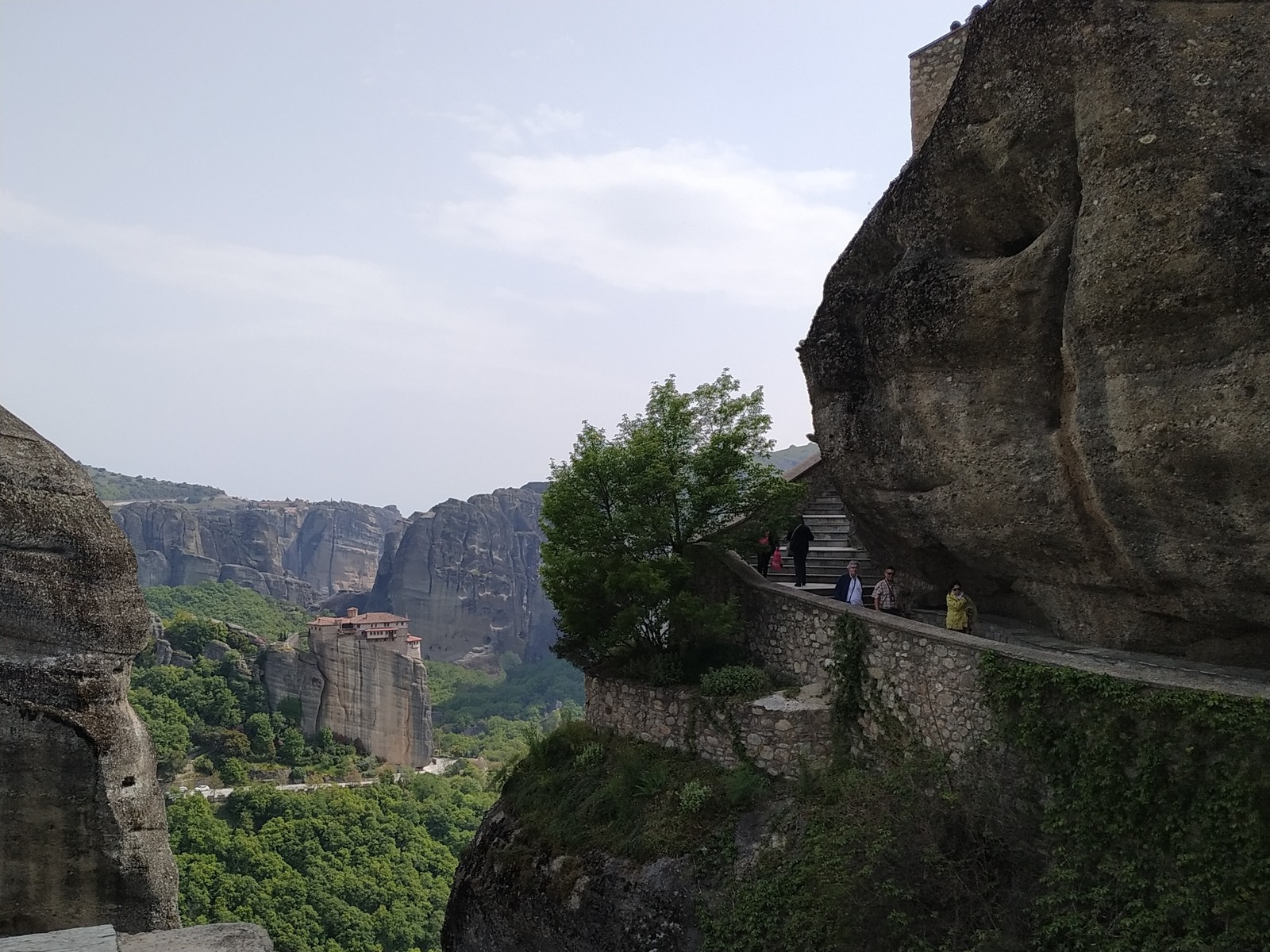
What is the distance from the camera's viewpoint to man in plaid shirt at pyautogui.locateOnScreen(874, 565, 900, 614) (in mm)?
14203

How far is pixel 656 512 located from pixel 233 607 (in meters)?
107

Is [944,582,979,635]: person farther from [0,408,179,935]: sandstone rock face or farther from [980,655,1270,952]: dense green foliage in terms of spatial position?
[0,408,179,935]: sandstone rock face

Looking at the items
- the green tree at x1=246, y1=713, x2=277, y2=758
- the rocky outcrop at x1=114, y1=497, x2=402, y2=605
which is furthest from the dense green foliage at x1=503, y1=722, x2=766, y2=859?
the rocky outcrop at x1=114, y1=497, x2=402, y2=605

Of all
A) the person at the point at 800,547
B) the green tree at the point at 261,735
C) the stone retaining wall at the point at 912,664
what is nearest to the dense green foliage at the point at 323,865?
the green tree at the point at 261,735

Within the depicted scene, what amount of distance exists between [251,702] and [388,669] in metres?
10.2

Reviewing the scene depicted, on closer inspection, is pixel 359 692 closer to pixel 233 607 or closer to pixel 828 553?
pixel 233 607

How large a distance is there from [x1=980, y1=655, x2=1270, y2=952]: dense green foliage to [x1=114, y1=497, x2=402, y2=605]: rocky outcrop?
13519 cm

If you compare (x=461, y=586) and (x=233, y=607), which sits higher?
(x=461, y=586)

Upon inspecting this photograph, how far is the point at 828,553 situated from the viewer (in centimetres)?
1798

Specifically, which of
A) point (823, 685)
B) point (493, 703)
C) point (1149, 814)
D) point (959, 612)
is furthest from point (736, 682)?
point (493, 703)

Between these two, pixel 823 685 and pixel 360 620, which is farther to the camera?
pixel 360 620

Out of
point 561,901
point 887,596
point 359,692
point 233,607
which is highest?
point 887,596

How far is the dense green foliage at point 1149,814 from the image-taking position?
818 cm

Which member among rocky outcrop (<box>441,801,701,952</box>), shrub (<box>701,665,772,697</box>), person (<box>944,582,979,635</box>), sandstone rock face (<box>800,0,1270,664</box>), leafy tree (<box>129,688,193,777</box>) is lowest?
leafy tree (<box>129,688,193,777</box>)
